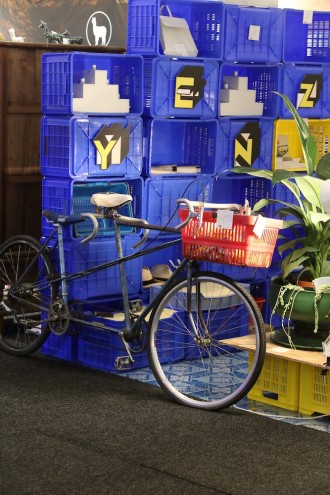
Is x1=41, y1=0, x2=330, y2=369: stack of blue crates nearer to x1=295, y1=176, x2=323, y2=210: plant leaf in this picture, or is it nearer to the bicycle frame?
the bicycle frame

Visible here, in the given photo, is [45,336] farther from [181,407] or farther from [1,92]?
[1,92]

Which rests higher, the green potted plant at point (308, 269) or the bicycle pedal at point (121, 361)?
the green potted plant at point (308, 269)

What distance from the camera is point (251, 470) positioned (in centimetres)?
400

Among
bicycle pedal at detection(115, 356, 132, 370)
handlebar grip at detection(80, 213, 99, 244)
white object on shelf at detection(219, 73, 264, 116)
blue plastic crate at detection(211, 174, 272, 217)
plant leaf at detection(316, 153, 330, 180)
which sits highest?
white object on shelf at detection(219, 73, 264, 116)

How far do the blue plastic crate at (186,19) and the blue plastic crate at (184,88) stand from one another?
5.1 inches

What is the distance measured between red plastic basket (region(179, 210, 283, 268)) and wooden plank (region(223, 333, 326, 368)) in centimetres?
46

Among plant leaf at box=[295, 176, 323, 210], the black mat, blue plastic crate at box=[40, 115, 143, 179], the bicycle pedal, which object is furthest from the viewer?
blue plastic crate at box=[40, 115, 143, 179]

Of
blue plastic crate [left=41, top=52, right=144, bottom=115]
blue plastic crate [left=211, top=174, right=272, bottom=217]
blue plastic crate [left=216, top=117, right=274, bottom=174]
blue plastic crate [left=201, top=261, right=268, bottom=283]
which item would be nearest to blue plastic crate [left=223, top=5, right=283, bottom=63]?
blue plastic crate [left=216, top=117, right=274, bottom=174]

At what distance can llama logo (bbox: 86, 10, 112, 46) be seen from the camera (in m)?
8.39

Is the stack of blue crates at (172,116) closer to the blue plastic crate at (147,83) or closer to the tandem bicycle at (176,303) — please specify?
the blue plastic crate at (147,83)

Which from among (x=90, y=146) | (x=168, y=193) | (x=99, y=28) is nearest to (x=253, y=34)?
(x=168, y=193)

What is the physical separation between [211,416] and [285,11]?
2.90m

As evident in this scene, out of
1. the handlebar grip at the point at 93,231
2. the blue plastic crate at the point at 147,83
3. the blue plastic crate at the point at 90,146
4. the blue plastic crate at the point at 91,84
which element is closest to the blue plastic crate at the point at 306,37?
the blue plastic crate at the point at 147,83

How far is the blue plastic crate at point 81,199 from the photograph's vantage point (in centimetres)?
557
